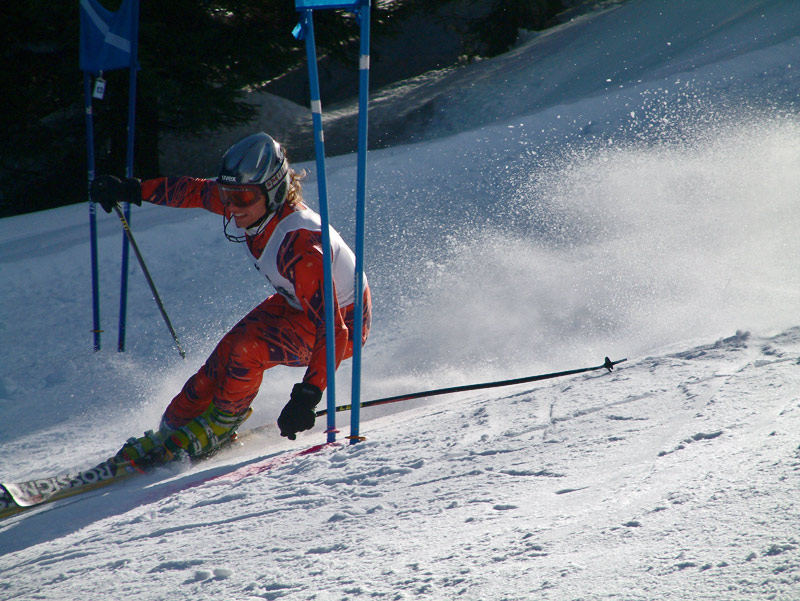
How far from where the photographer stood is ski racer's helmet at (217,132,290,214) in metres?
3.35

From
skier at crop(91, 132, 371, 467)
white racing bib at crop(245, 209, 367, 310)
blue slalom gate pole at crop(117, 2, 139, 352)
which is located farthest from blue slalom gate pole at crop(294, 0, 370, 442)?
blue slalom gate pole at crop(117, 2, 139, 352)

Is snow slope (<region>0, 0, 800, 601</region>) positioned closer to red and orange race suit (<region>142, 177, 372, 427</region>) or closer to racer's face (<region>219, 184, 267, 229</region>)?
red and orange race suit (<region>142, 177, 372, 427</region>)

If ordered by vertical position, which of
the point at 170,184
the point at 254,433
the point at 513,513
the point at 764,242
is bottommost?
the point at 254,433

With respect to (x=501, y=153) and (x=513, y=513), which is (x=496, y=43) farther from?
(x=513, y=513)

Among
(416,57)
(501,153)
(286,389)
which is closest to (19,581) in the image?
(286,389)

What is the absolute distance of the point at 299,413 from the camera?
299 centimetres

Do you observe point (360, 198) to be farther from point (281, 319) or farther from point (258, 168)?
point (281, 319)

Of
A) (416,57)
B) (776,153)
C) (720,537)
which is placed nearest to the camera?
(720,537)

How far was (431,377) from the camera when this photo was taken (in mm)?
4578

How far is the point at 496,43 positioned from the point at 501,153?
7471 mm

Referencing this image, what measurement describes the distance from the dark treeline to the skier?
478 cm

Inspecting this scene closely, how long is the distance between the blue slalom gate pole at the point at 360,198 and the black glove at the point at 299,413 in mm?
211

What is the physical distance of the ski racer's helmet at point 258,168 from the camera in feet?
11.0

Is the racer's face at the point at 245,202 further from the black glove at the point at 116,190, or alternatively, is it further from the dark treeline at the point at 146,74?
the dark treeline at the point at 146,74
